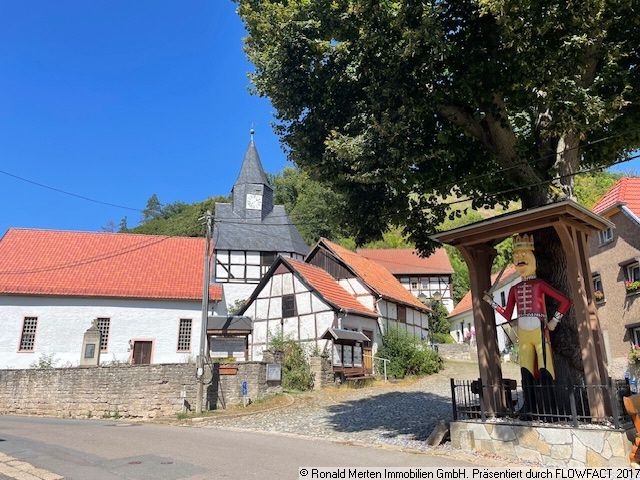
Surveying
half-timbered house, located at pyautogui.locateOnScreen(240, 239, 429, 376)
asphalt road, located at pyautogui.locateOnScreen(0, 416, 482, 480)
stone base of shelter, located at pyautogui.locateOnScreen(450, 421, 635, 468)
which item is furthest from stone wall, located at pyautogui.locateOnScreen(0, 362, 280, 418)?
stone base of shelter, located at pyautogui.locateOnScreen(450, 421, 635, 468)

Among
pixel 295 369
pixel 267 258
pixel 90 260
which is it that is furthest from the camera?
pixel 267 258

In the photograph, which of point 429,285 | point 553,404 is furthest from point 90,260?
point 429,285

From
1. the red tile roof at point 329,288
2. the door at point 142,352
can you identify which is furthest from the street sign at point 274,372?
the door at point 142,352

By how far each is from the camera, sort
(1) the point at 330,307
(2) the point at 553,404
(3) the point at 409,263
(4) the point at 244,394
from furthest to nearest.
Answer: (3) the point at 409,263
(1) the point at 330,307
(4) the point at 244,394
(2) the point at 553,404

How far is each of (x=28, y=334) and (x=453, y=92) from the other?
2697cm

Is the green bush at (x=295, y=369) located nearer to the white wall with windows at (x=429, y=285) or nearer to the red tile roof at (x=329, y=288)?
the red tile roof at (x=329, y=288)

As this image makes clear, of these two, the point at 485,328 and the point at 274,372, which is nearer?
the point at 485,328

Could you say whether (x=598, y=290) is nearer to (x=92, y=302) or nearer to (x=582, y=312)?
(x=582, y=312)

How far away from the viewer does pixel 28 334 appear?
27719 millimetres

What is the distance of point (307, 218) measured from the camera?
60.1 m

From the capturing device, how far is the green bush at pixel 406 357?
26.0 metres

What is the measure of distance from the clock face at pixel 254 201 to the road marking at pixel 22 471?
112 feet

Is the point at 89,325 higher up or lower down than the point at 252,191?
lower down

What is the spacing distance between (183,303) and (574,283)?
81.9 ft
